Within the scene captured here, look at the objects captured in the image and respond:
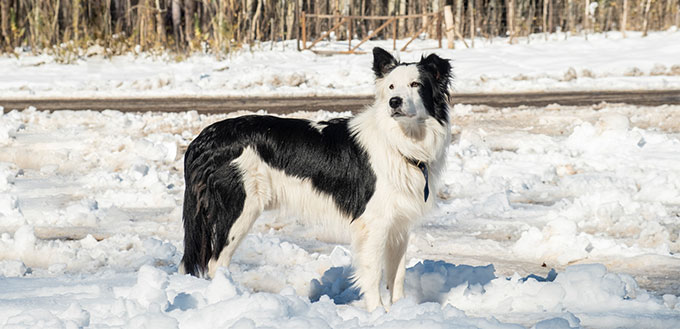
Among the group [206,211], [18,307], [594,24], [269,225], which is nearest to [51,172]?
[269,225]

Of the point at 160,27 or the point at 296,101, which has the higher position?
the point at 160,27

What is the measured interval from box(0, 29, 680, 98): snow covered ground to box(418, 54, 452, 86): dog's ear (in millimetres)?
10355

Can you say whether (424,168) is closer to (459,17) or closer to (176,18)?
(176,18)

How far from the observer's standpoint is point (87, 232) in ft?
21.4

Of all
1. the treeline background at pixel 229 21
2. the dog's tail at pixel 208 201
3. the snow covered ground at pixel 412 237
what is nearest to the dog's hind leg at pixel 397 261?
the snow covered ground at pixel 412 237

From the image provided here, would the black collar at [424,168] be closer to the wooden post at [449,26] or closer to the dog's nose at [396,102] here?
the dog's nose at [396,102]

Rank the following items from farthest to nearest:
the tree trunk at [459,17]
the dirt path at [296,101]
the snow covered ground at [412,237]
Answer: the tree trunk at [459,17], the dirt path at [296,101], the snow covered ground at [412,237]

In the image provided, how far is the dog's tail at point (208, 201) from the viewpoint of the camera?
484 cm

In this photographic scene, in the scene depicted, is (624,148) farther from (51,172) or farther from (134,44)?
(134,44)

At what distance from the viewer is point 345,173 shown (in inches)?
189

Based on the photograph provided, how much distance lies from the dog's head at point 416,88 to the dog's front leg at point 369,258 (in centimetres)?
68

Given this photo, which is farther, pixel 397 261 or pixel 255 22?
pixel 255 22

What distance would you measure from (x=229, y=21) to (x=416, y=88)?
728 inches

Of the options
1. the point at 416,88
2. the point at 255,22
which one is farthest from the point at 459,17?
the point at 416,88
